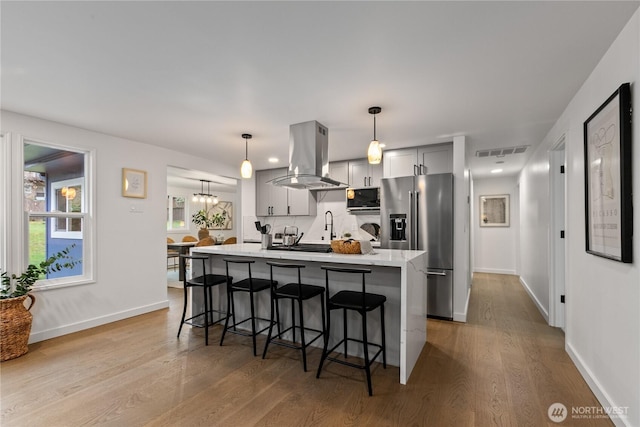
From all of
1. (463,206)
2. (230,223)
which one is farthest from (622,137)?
(230,223)

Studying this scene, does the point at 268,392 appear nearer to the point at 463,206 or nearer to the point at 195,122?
the point at 195,122

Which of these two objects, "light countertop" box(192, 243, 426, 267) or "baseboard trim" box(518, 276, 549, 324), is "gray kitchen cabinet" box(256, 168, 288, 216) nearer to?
"light countertop" box(192, 243, 426, 267)

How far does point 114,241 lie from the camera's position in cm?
396

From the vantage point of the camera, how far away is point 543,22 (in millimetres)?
1720

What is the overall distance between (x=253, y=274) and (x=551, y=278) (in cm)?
356

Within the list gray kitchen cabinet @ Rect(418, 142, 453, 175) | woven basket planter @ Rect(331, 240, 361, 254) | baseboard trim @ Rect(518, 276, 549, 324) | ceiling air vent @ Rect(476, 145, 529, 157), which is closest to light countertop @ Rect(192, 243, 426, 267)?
woven basket planter @ Rect(331, 240, 361, 254)

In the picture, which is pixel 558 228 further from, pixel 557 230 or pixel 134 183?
pixel 134 183

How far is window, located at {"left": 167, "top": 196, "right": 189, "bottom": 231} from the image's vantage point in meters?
9.05

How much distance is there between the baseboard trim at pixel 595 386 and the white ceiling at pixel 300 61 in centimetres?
229

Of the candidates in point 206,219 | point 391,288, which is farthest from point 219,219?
point 391,288

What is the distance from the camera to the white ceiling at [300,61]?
165cm

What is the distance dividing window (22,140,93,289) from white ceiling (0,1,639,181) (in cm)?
56

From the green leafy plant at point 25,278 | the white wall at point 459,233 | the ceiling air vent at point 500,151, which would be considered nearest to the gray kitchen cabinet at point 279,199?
the white wall at point 459,233

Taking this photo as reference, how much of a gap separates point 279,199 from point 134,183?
2.51 metres
